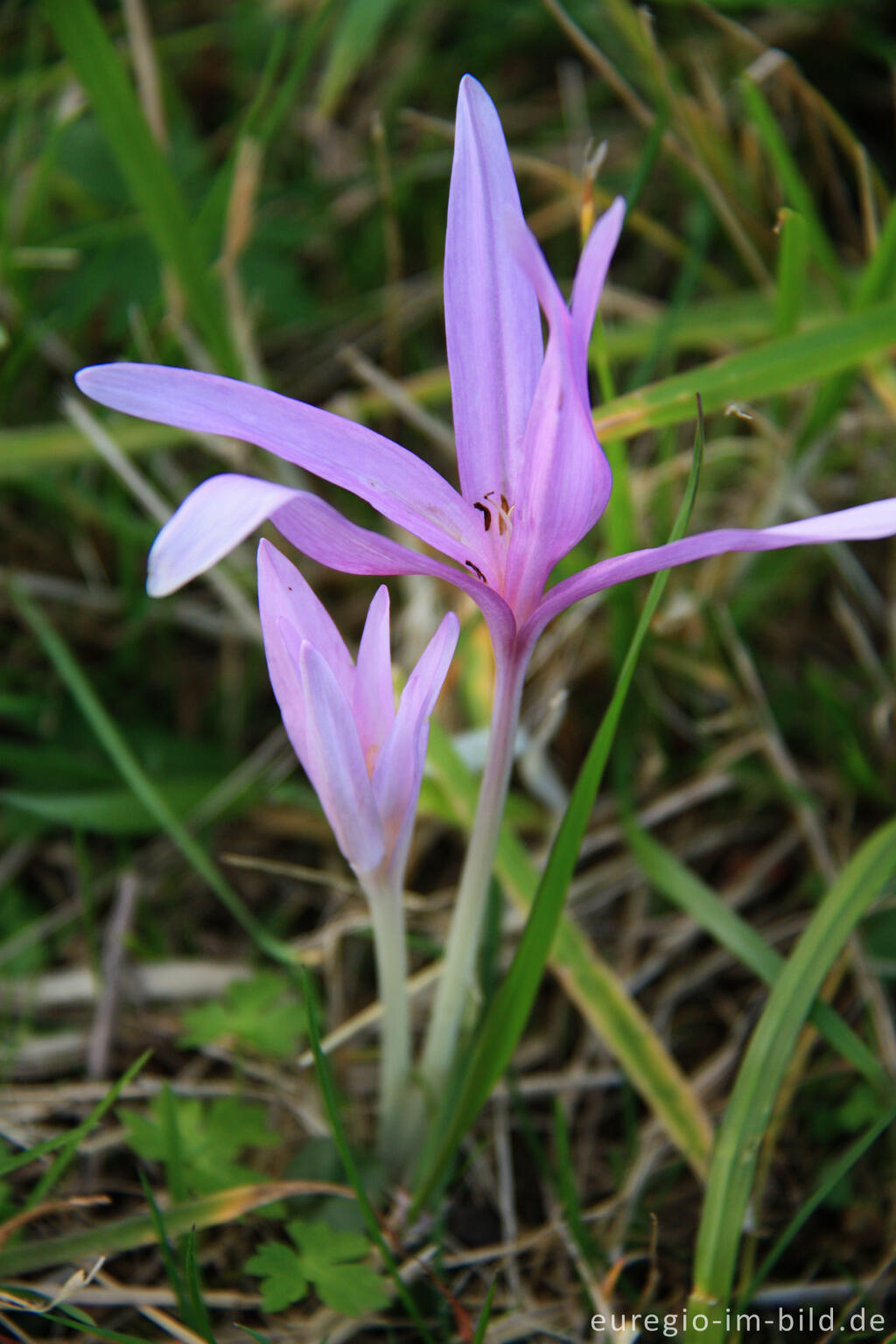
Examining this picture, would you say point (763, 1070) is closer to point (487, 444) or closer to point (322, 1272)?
point (322, 1272)

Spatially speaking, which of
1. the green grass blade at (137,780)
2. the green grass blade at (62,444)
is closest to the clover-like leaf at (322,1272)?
the green grass blade at (137,780)

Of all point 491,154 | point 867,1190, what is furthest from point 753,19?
point 867,1190

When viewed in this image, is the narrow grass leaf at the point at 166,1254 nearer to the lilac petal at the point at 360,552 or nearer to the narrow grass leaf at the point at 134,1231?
the narrow grass leaf at the point at 134,1231

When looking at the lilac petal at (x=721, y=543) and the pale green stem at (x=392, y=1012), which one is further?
the pale green stem at (x=392, y=1012)

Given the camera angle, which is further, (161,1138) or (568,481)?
(161,1138)

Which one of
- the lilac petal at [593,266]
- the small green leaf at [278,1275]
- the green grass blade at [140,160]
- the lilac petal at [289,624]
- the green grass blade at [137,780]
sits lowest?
the small green leaf at [278,1275]

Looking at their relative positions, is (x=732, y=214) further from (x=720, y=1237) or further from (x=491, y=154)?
(x=720, y=1237)

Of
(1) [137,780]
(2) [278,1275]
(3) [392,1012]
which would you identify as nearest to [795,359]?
(3) [392,1012]

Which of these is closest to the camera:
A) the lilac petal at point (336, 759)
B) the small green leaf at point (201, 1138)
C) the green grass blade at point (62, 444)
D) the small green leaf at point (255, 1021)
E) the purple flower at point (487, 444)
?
the purple flower at point (487, 444)
